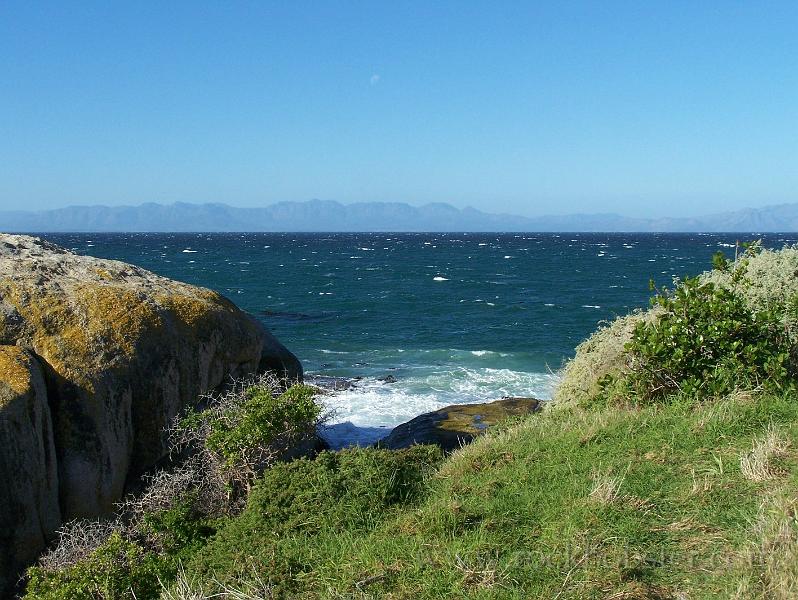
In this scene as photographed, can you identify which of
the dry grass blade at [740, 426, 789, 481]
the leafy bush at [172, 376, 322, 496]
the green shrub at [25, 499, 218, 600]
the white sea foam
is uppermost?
the dry grass blade at [740, 426, 789, 481]

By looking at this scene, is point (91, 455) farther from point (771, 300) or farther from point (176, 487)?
point (771, 300)

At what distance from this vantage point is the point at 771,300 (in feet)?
35.2

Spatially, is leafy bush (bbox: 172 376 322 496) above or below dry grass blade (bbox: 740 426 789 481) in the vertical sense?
below

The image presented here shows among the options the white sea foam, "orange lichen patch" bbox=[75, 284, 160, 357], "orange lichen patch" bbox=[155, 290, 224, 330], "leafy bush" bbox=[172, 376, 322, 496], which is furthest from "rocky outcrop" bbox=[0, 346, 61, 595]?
the white sea foam

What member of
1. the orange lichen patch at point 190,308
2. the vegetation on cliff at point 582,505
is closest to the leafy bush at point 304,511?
the vegetation on cliff at point 582,505

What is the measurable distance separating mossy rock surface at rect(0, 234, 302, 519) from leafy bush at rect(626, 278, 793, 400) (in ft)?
22.6

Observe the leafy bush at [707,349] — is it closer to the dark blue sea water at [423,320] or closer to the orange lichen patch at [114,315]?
the dark blue sea water at [423,320]

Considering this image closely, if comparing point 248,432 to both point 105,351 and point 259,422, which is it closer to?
point 259,422

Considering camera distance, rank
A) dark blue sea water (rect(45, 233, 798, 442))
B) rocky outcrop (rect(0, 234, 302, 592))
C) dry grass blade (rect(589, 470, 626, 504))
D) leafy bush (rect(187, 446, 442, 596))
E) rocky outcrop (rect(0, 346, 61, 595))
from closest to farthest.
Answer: leafy bush (rect(187, 446, 442, 596)), dry grass blade (rect(589, 470, 626, 504)), rocky outcrop (rect(0, 346, 61, 595)), rocky outcrop (rect(0, 234, 302, 592)), dark blue sea water (rect(45, 233, 798, 442))

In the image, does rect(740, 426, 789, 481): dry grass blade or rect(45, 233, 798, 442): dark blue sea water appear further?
rect(45, 233, 798, 442): dark blue sea water

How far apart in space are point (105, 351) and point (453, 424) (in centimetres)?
958

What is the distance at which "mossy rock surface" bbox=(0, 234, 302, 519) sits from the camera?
9570mm

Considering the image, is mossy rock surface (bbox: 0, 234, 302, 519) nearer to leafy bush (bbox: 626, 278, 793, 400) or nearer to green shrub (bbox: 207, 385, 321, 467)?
green shrub (bbox: 207, 385, 321, 467)

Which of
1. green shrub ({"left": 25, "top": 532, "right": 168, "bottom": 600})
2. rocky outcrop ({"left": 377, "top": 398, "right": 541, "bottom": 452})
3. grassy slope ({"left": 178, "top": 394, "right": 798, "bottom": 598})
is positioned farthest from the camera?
rocky outcrop ({"left": 377, "top": 398, "right": 541, "bottom": 452})
